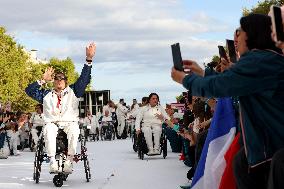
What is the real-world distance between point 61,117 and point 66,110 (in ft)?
0.48

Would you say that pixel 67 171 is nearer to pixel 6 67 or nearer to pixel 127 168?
pixel 127 168

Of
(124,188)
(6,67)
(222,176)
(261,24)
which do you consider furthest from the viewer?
(6,67)

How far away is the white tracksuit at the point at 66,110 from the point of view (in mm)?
11320

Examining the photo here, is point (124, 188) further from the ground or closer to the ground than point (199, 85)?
closer to the ground

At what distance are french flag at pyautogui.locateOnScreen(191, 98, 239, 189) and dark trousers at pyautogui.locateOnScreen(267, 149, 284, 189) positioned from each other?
1.52 metres

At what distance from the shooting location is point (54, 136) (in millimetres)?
11273

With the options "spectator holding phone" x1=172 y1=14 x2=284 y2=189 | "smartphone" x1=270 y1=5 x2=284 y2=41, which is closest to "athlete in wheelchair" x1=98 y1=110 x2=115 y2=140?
"spectator holding phone" x1=172 y1=14 x2=284 y2=189

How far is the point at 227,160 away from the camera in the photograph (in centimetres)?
538

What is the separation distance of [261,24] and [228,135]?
1.73 metres

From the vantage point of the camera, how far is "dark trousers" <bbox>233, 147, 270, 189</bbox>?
420cm

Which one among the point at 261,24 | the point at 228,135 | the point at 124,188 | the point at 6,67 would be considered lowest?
the point at 124,188

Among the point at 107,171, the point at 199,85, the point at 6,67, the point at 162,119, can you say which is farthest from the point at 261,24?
the point at 6,67

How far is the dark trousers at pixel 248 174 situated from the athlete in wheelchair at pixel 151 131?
1317 cm

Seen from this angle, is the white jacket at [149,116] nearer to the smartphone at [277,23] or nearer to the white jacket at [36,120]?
the white jacket at [36,120]
